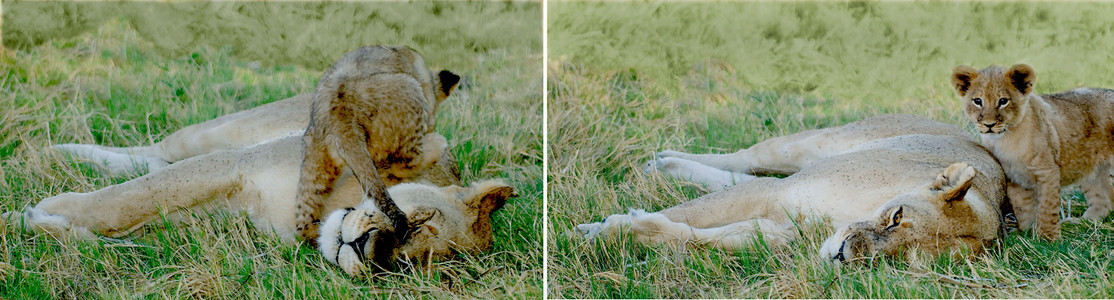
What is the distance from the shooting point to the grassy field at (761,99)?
10.3 ft

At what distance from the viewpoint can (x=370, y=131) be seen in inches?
119

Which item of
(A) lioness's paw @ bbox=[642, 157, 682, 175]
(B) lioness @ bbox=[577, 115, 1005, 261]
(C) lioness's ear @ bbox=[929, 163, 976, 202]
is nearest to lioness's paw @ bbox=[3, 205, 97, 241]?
(B) lioness @ bbox=[577, 115, 1005, 261]

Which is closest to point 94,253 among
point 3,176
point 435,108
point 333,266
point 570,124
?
point 3,176

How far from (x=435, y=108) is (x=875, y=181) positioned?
54.0 inches

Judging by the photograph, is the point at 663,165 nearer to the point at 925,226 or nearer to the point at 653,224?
the point at 653,224

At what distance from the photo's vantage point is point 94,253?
3.01 meters

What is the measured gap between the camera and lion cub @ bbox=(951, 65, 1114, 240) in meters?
3.23

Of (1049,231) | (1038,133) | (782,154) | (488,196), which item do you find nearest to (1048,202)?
(1049,231)

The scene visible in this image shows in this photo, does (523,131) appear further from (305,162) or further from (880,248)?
(880,248)

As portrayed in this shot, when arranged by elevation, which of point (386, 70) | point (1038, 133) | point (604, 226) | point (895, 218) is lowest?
point (604, 226)

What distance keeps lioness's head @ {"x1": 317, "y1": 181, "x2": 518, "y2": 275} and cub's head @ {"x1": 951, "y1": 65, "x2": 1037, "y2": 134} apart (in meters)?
1.47

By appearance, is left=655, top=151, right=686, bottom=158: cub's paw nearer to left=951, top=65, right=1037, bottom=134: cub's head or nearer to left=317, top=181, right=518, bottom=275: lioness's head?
left=317, top=181, right=518, bottom=275: lioness's head

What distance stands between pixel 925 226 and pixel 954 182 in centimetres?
18

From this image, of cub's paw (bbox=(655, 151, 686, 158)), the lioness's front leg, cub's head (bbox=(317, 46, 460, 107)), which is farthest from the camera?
cub's paw (bbox=(655, 151, 686, 158))
